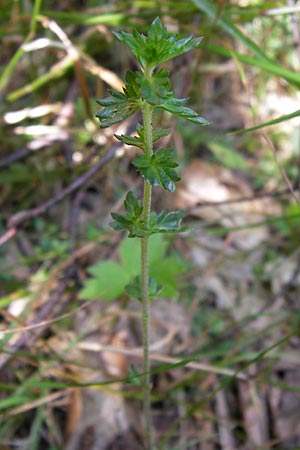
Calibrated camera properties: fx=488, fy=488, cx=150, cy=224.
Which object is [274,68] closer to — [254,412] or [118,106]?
[118,106]

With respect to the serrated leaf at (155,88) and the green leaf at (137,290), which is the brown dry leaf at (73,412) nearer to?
the green leaf at (137,290)

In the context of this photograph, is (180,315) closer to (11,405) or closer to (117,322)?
(117,322)

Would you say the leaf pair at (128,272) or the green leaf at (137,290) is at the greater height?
the leaf pair at (128,272)

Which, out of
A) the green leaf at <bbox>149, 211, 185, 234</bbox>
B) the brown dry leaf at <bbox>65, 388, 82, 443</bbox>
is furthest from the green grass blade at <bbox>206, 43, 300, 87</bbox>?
the brown dry leaf at <bbox>65, 388, 82, 443</bbox>

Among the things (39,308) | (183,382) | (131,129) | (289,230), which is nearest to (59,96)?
(131,129)

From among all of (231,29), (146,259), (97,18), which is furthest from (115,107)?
(97,18)

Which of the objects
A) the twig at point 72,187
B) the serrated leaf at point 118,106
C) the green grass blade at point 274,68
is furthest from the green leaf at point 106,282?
the serrated leaf at point 118,106

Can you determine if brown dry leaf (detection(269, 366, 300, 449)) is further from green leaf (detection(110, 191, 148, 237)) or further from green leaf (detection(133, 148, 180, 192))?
green leaf (detection(133, 148, 180, 192))
